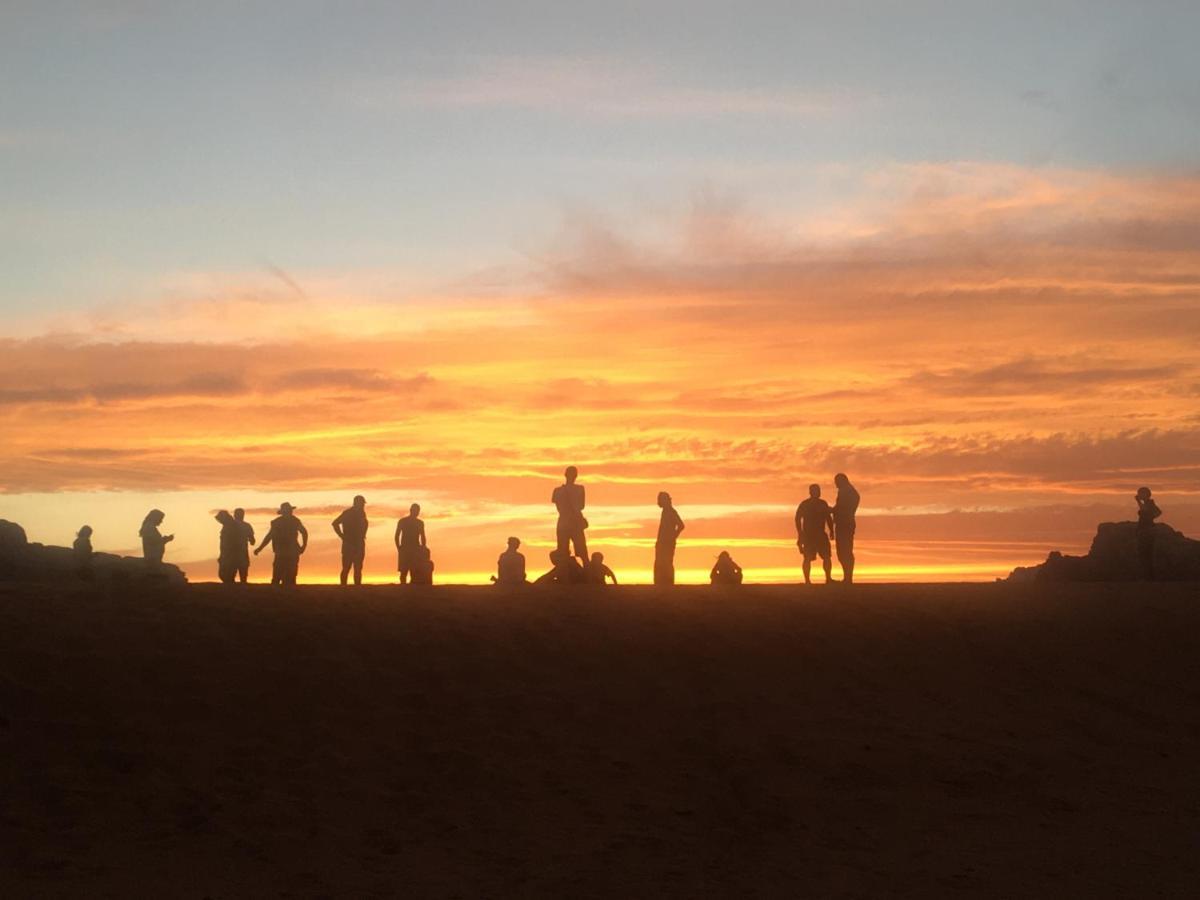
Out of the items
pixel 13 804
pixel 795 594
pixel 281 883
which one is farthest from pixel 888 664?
pixel 13 804

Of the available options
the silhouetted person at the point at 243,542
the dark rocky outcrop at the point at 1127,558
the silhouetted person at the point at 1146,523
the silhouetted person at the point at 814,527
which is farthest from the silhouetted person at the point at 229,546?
the dark rocky outcrop at the point at 1127,558

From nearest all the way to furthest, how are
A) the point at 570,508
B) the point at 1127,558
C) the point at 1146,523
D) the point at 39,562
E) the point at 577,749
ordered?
the point at 577,749, the point at 570,508, the point at 1146,523, the point at 39,562, the point at 1127,558

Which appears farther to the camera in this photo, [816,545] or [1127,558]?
[1127,558]

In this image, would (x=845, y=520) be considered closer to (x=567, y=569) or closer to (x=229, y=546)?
(x=567, y=569)

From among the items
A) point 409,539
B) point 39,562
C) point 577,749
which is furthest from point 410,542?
point 39,562

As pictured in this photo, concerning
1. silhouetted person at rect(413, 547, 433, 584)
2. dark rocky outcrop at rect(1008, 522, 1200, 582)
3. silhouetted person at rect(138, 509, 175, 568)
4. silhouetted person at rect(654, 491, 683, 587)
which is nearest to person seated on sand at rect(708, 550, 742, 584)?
silhouetted person at rect(654, 491, 683, 587)

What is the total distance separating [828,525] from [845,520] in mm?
527

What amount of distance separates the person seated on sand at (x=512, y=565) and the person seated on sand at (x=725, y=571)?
12.9 feet

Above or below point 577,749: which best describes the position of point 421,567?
above

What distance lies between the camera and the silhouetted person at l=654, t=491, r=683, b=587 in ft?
82.4

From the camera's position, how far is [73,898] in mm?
12859

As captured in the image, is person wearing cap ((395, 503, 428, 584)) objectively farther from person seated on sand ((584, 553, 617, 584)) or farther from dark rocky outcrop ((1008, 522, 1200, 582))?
dark rocky outcrop ((1008, 522, 1200, 582))

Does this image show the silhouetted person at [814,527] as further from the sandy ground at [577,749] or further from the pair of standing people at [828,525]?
the sandy ground at [577,749]

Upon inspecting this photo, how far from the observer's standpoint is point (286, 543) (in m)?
25.1
